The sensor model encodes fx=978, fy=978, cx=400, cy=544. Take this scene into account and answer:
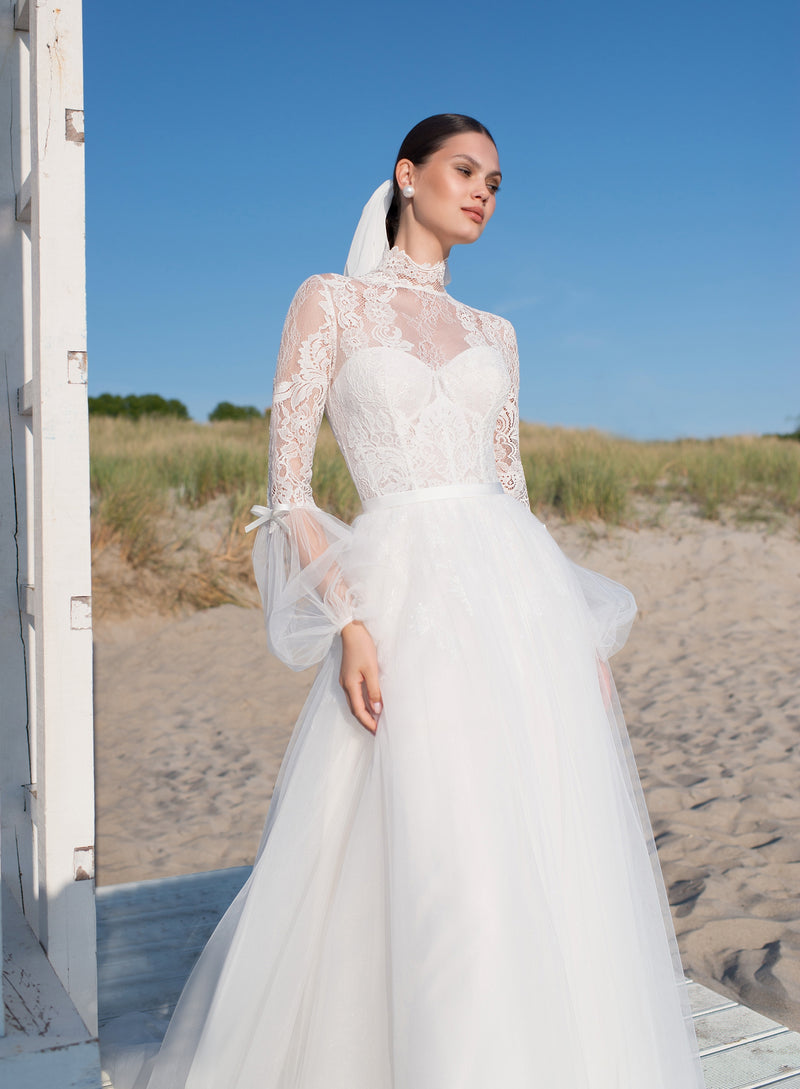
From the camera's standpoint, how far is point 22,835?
2.45 meters

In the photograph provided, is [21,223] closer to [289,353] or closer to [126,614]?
[289,353]

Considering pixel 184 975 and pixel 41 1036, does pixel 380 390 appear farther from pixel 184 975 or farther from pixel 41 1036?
pixel 184 975

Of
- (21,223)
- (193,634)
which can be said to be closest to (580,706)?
(21,223)

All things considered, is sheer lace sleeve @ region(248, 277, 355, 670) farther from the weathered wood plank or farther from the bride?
the weathered wood plank

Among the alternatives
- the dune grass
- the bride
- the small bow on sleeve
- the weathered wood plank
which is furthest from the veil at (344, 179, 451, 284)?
the dune grass

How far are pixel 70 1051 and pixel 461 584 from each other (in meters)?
1.21

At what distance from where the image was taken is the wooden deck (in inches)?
92.4

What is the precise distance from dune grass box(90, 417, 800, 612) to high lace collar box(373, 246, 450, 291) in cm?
687

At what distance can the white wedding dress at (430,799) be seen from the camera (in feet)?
5.27

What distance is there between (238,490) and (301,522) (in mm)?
8326

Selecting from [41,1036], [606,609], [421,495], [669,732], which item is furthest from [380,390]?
[669,732]

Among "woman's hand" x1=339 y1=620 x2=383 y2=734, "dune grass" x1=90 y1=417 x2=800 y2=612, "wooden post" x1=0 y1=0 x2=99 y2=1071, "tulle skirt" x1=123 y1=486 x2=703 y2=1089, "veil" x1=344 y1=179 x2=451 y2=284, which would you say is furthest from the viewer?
"dune grass" x1=90 y1=417 x2=800 y2=612

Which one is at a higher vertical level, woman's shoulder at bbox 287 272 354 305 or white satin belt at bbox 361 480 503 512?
woman's shoulder at bbox 287 272 354 305

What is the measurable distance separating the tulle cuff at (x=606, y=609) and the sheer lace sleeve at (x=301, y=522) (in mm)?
589
